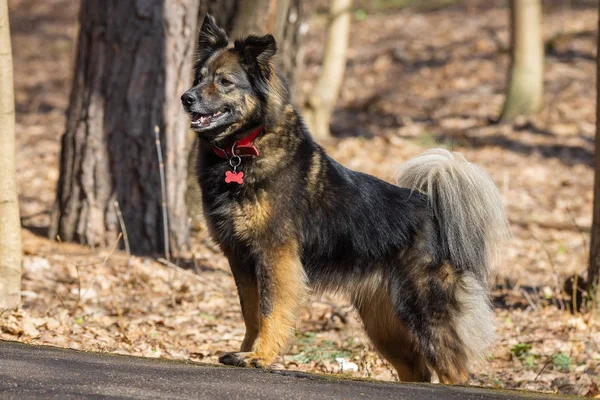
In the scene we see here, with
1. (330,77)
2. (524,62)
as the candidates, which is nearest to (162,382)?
(330,77)

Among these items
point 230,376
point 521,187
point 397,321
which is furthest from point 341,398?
point 521,187

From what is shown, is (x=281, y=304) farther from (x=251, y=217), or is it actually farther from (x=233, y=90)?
(x=233, y=90)

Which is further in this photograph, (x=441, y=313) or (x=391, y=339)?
(x=391, y=339)

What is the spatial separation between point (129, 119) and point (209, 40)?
263 centimetres

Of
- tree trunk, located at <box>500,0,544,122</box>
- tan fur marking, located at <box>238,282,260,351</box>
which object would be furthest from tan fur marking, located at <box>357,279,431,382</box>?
tree trunk, located at <box>500,0,544,122</box>

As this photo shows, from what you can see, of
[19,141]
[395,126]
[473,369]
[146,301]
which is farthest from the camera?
[395,126]

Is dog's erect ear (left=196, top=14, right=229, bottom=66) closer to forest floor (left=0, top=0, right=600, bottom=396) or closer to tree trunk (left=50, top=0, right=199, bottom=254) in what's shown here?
forest floor (left=0, top=0, right=600, bottom=396)

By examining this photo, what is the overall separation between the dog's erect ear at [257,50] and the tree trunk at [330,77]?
28.1 ft

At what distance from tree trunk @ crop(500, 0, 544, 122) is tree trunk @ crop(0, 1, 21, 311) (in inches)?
446

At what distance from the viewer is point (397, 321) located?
212 inches

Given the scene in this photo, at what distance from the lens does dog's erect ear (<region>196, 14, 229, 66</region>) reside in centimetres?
545

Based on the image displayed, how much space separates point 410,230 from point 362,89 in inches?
523

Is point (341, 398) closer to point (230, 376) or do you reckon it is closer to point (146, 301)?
point (230, 376)

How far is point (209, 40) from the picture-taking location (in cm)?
548
